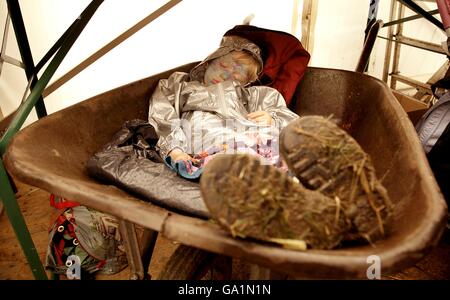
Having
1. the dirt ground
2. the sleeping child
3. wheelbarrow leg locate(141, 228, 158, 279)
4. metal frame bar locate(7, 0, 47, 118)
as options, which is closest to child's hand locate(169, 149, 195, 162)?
the sleeping child

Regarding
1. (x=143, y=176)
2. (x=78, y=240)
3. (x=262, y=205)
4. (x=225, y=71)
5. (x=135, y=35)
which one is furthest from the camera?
(x=135, y=35)

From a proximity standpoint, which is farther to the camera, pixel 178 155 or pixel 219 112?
pixel 219 112

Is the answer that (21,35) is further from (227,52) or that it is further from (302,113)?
(302,113)

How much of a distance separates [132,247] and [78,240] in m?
0.47

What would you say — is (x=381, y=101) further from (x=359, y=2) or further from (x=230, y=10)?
(x=359, y=2)

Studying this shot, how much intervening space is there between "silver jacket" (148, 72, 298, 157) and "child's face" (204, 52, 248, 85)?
6 cm

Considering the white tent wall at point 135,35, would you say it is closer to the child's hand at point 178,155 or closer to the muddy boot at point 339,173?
the child's hand at point 178,155

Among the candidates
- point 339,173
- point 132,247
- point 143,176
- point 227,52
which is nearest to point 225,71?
point 227,52

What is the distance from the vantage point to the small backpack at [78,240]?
4.40ft

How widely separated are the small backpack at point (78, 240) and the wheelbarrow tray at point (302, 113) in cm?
33

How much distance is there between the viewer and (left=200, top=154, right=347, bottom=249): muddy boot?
51 cm

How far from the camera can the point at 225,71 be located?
1.60m

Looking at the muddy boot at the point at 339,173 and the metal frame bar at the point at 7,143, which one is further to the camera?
the metal frame bar at the point at 7,143

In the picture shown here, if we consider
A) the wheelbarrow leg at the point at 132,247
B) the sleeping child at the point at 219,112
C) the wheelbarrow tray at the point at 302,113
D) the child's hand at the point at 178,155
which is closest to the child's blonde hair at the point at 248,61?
the sleeping child at the point at 219,112
